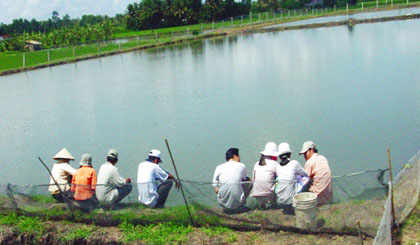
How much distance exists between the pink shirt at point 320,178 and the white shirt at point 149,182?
2.12 meters

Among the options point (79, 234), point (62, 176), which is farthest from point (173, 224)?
point (62, 176)

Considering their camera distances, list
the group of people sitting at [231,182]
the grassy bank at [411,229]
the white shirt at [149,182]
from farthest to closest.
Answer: the white shirt at [149,182], the group of people sitting at [231,182], the grassy bank at [411,229]

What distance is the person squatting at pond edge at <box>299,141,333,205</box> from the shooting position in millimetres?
6254

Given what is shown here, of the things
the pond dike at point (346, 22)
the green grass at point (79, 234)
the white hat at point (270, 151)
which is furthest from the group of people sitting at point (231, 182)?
the pond dike at point (346, 22)

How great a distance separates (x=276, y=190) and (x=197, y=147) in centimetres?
507

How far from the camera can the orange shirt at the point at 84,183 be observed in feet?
23.5

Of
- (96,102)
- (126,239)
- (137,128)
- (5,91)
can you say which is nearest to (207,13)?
(5,91)

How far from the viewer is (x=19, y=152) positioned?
42.8 ft

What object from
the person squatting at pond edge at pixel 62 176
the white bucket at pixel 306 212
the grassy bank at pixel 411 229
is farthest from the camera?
the person squatting at pond edge at pixel 62 176

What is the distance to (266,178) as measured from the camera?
669 cm

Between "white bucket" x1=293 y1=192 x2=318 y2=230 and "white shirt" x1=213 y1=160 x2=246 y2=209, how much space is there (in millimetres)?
813

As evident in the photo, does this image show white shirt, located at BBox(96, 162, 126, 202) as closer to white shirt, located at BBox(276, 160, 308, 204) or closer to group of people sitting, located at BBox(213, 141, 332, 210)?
group of people sitting, located at BBox(213, 141, 332, 210)

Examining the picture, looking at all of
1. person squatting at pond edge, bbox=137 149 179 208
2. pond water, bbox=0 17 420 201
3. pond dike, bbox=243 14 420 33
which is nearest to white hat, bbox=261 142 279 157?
person squatting at pond edge, bbox=137 149 179 208

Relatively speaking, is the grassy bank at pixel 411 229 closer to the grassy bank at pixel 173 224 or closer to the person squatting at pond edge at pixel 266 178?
the grassy bank at pixel 173 224
